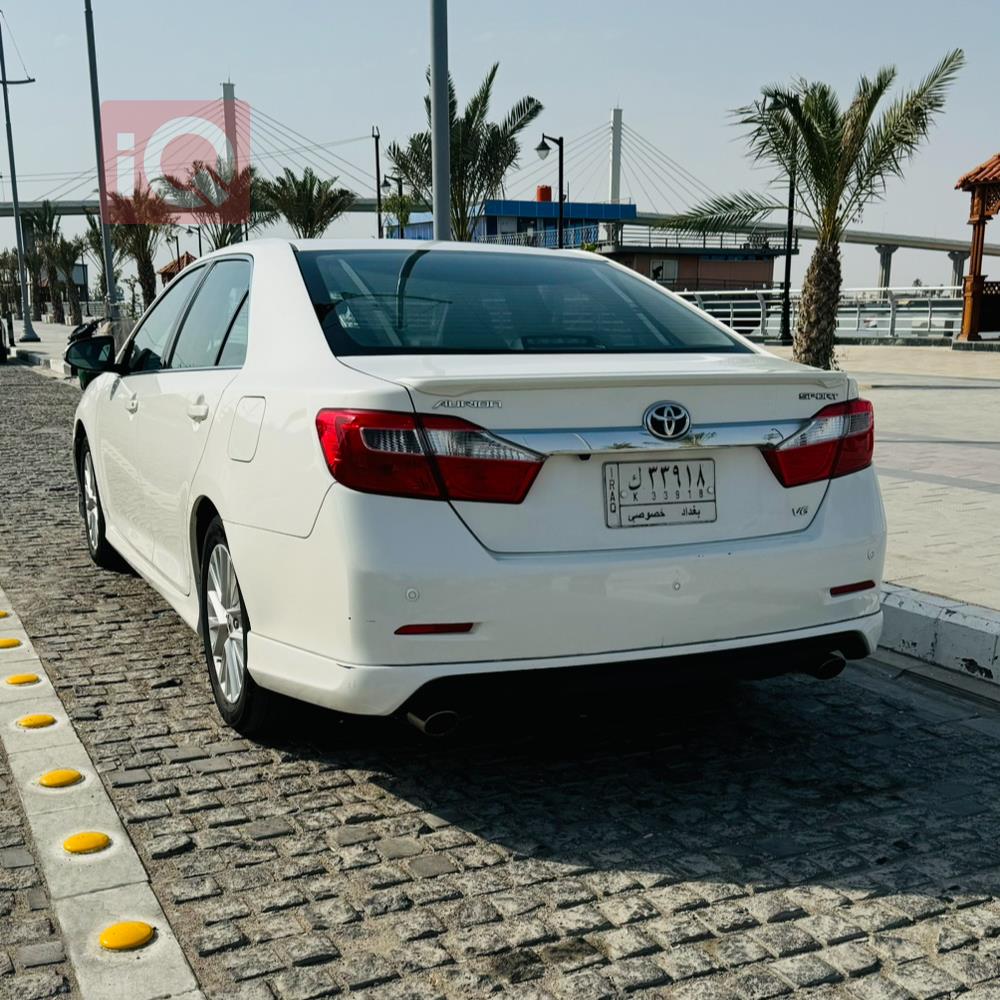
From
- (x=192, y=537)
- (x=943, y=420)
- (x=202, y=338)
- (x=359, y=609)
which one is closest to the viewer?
(x=359, y=609)

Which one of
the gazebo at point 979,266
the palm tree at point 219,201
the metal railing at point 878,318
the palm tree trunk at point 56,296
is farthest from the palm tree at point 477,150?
the palm tree trunk at point 56,296

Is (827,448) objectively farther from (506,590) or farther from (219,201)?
(219,201)

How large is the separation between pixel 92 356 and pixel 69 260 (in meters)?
70.1

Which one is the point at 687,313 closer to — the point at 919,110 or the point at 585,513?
the point at 585,513

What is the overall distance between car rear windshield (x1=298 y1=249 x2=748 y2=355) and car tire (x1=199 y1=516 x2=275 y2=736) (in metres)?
0.79

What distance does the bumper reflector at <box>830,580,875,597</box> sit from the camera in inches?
139

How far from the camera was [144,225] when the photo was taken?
1554 inches

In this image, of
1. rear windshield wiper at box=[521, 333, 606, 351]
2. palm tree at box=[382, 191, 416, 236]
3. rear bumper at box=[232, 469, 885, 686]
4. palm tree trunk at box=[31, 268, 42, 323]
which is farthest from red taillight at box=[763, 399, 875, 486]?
palm tree trunk at box=[31, 268, 42, 323]

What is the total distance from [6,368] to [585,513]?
96.2ft

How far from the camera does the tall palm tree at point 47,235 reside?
67.7 m

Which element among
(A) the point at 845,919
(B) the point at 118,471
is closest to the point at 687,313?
(A) the point at 845,919

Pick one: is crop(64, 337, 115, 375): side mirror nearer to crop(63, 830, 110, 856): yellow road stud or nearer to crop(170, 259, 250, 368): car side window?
crop(170, 259, 250, 368): car side window

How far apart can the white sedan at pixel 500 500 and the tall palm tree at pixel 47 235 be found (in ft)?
226

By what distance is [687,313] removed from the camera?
436 cm
